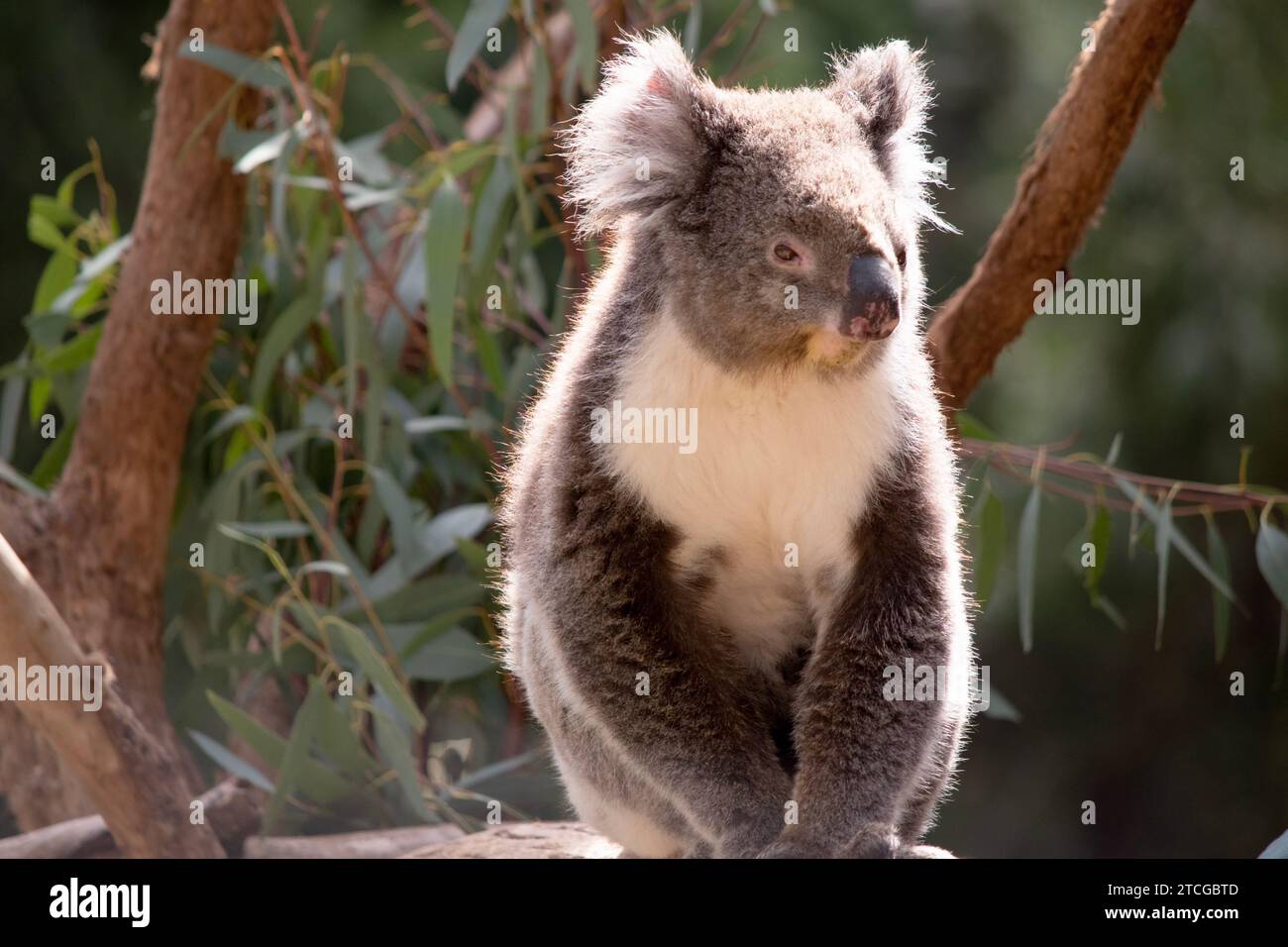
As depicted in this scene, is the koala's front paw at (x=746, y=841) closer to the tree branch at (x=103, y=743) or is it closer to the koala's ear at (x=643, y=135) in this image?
the koala's ear at (x=643, y=135)

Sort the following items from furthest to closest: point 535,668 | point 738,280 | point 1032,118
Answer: point 1032,118
point 535,668
point 738,280

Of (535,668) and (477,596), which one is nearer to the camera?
(535,668)

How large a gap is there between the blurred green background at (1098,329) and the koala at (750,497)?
2832 mm

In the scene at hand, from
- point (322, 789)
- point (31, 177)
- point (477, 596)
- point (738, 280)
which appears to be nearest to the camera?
point (738, 280)

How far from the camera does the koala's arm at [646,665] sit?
2.26m

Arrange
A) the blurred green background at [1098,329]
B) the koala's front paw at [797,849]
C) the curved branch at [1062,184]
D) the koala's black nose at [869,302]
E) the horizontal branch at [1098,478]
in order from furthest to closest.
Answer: the blurred green background at [1098,329] < the horizontal branch at [1098,478] < the curved branch at [1062,184] < the koala's front paw at [797,849] < the koala's black nose at [869,302]

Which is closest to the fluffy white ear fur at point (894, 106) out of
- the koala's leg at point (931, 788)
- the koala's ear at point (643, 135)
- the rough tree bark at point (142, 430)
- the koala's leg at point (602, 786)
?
the koala's ear at point (643, 135)

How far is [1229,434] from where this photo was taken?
19.6 feet

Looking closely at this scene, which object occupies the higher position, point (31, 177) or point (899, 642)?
point (31, 177)

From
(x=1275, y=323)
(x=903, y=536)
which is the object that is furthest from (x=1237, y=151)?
(x=903, y=536)

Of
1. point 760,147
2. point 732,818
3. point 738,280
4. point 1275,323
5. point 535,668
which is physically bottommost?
point 732,818

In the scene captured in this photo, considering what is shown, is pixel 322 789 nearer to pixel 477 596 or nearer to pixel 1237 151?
pixel 477 596

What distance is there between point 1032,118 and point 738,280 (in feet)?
16.1

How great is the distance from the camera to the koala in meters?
2.18
